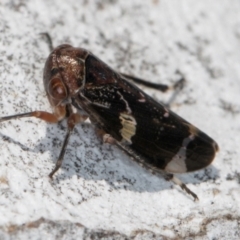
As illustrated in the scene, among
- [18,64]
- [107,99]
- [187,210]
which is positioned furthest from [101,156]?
[18,64]

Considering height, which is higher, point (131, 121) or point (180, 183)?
point (131, 121)

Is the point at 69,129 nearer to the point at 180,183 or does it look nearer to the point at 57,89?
the point at 57,89

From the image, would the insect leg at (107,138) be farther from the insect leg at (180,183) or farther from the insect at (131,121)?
the insect leg at (180,183)

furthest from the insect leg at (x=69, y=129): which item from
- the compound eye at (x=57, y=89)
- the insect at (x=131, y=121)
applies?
the compound eye at (x=57, y=89)

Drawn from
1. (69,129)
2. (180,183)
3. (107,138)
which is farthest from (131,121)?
(180,183)

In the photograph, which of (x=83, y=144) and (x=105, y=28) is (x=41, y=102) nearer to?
(x=83, y=144)

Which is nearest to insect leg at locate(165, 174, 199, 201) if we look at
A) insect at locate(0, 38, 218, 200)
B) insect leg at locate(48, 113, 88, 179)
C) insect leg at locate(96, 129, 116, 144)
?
insect at locate(0, 38, 218, 200)

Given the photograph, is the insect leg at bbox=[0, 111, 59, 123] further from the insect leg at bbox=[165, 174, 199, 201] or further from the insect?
the insect leg at bbox=[165, 174, 199, 201]
